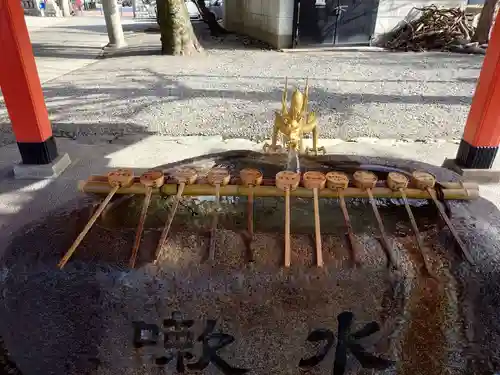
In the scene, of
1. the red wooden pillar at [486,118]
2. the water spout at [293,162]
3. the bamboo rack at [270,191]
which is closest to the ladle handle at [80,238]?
the bamboo rack at [270,191]

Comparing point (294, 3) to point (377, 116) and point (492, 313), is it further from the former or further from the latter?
point (492, 313)

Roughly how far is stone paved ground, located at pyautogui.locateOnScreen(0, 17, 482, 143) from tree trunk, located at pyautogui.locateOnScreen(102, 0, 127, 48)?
164cm

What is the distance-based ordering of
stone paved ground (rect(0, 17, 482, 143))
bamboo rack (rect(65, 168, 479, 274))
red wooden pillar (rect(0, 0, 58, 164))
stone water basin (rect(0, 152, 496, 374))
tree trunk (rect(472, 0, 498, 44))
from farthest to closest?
tree trunk (rect(472, 0, 498, 44))
stone paved ground (rect(0, 17, 482, 143))
red wooden pillar (rect(0, 0, 58, 164))
bamboo rack (rect(65, 168, 479, 274))
stone water basin (rect(0, 152, 496, 374))

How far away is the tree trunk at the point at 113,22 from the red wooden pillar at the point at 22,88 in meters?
9.08

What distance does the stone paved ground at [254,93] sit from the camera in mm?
5695

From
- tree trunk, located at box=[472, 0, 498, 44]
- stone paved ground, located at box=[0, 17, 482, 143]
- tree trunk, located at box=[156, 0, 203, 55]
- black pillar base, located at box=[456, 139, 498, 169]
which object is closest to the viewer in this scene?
black pillar base, located at box=[456, 139, 498, 169]

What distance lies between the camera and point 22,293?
1.61 metres

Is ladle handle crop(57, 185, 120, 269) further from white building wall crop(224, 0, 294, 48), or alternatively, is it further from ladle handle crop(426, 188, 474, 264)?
white building wall crop(224, 0, 294, 48)

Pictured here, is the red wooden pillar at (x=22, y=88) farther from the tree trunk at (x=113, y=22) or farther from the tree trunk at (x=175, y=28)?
the tree trunk at (x=113, y=22)

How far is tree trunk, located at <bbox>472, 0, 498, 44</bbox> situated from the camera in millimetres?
10141

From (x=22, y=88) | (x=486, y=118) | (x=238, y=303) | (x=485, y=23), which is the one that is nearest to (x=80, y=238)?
(x=238, y=303)

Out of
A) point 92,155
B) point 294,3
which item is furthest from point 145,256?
point 294,3

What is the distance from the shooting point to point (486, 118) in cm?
377

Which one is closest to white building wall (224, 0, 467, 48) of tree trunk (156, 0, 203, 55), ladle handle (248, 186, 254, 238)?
tree trunk (156, 0, 203, 55)
